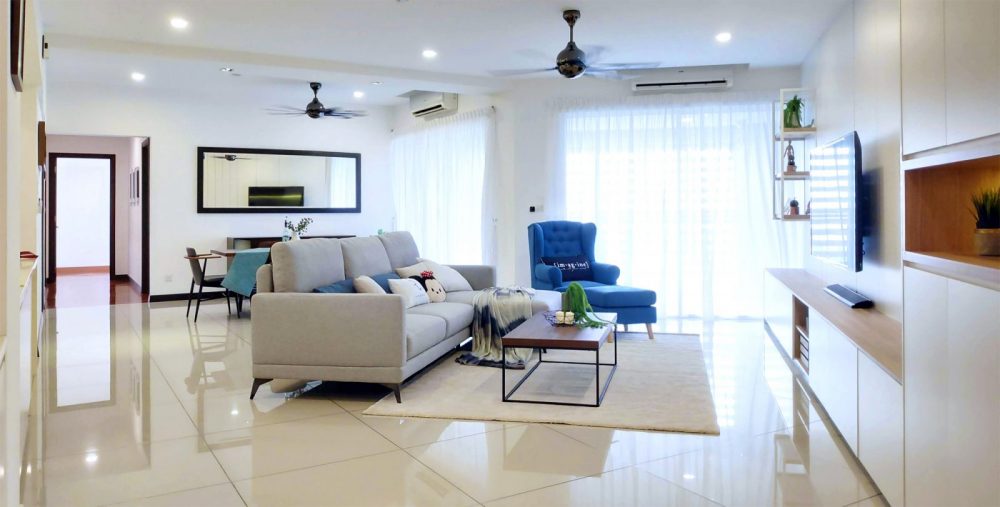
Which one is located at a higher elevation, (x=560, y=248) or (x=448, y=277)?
(x=560, y=248)

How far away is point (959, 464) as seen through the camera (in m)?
1.79

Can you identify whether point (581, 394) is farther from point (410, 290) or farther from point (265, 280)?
point (265, 280)

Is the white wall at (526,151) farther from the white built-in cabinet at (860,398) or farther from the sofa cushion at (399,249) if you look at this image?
the white built-in cabinet at (860,398)

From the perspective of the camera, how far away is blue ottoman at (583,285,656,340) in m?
5.69

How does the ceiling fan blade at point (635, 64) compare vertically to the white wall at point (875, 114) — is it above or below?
above

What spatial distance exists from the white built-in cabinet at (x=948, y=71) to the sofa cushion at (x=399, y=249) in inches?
154

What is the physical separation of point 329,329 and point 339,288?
63cm

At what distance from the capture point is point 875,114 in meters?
4.30

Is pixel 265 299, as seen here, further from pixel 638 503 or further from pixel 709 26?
pixel 709 26

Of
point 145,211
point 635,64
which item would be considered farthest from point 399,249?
point 145,211

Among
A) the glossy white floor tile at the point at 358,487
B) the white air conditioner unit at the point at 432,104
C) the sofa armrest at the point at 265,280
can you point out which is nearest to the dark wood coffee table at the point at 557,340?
the glossy white floor tile at the point at 358,487

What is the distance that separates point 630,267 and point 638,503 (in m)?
4.99

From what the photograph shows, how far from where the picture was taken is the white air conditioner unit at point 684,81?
22.7 feet

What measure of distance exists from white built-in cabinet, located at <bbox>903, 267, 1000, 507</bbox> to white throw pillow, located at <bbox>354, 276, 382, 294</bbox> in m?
3.13
